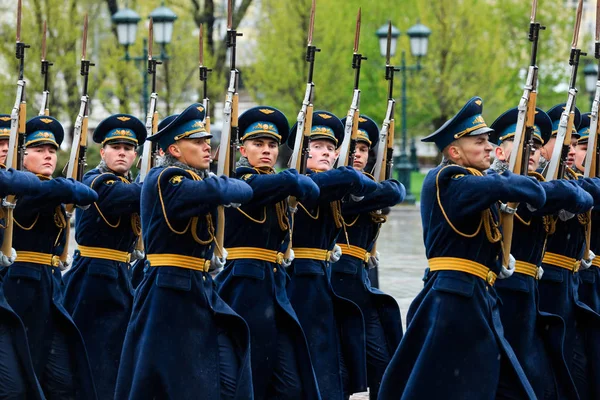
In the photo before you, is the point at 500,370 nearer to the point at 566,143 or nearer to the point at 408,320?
the point at 408,320

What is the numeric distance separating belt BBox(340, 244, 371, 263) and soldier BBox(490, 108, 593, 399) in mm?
1639

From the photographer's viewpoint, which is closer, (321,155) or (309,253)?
(309,253)

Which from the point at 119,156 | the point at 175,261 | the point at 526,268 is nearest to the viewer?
the point at 175,261

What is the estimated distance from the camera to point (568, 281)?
360 inches

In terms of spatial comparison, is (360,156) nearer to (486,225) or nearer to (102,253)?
(102,253)

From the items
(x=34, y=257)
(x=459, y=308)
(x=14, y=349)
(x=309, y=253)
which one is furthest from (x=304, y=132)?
(x=14, y=349)

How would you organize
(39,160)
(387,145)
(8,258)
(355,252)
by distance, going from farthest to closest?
(387,145) < (355,252) < (39,160) < (8,258)

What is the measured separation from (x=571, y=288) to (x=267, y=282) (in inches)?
74.5

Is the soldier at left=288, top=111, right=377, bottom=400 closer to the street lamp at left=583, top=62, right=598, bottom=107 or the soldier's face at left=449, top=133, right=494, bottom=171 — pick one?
the soldier's face at left=449, top=133, right=494, bottom=171

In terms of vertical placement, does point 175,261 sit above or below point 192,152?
below

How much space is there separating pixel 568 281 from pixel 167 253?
2664 mm

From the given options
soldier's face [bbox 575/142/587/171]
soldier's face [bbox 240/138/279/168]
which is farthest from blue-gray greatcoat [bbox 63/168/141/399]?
soldier's face [bbox 575/142/587/171]

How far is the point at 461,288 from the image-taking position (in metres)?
7.72

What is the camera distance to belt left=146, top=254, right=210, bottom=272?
25.7ft
